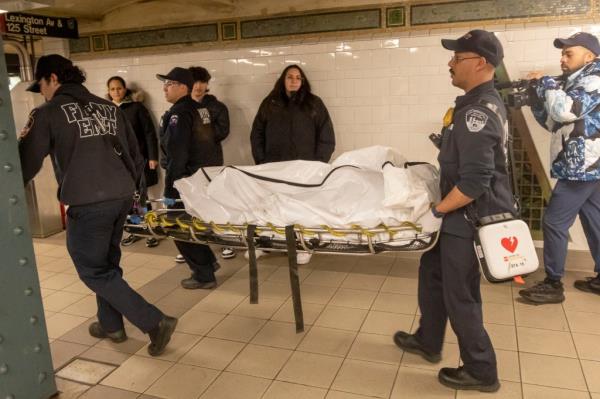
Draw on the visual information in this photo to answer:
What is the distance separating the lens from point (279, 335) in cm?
316

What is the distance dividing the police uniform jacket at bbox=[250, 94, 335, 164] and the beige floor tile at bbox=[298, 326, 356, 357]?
1.75 m

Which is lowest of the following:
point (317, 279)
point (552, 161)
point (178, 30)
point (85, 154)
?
point (317, 279)

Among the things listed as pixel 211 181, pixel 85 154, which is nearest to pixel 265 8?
pixel 211 181

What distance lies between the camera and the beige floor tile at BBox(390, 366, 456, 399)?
2496mm

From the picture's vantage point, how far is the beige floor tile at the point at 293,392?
8.26 ft

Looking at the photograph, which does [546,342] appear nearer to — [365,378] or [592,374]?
[592,374]

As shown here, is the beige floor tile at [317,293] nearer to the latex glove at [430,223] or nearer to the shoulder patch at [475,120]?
the latex glove at [430,223]

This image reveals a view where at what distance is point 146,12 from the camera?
202 inches

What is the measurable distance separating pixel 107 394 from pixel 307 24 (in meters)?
3.35

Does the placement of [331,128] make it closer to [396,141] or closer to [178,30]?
[396,141]

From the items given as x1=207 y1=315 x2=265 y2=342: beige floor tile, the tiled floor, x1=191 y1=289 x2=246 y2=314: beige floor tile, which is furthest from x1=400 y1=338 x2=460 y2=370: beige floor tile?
x1=191 y1=289 x2=246 y2=314: beige floor tile

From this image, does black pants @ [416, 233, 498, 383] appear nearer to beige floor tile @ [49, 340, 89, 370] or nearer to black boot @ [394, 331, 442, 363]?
black boot @ [394, 331, 442, 363]

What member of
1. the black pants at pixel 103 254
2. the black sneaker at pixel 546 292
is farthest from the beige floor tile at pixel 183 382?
the black sneaker at pixel 546 292

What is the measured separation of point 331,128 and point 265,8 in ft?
4.14
